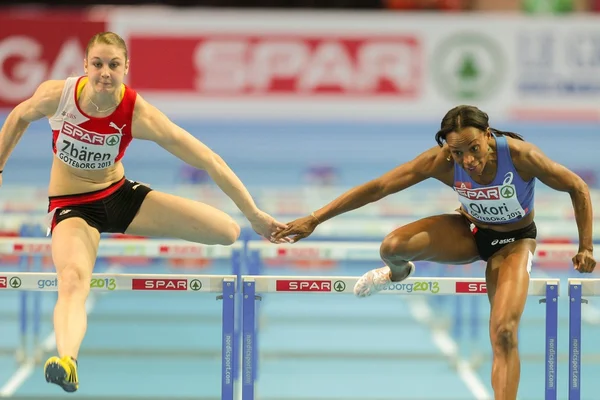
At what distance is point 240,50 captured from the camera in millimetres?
12422

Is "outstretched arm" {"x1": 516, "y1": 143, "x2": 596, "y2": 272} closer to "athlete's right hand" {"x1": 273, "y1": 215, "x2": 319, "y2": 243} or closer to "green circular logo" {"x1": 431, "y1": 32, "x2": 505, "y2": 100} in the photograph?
"athlete's right hand" {"x1": 273, "y1": 215, "x2": 319, "y2": 243}

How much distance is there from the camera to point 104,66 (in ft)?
15.7

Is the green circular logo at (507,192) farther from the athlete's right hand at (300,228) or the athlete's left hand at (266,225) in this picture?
the athlete's left hand at (266,225)

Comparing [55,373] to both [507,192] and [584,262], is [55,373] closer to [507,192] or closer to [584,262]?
[507,192]

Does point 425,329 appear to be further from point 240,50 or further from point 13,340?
point 240,50

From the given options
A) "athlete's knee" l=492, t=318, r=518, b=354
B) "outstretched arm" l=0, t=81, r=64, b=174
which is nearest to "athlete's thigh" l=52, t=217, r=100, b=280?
"outstretched arm" l=0, t=81, r=64, b=174

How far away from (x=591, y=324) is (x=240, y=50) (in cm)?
557

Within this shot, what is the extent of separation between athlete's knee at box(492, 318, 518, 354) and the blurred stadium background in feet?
9.92

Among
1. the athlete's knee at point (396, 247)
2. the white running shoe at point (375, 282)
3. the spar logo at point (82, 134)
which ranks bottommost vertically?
the white running shoe at point (375, 282)

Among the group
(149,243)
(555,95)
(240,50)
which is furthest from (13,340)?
(555,95)

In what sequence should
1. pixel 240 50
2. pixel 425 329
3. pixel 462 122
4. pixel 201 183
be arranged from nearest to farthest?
pixel 462 122, pixel 425 329, pixel 240 50, pixel 201 183

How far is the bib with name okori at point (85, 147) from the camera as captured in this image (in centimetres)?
493

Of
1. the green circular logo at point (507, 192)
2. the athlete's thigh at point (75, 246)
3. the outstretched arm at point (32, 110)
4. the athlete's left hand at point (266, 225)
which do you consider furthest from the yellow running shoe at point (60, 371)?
the green circular logo at point (507, 192)

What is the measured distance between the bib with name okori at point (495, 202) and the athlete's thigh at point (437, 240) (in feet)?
0.52
